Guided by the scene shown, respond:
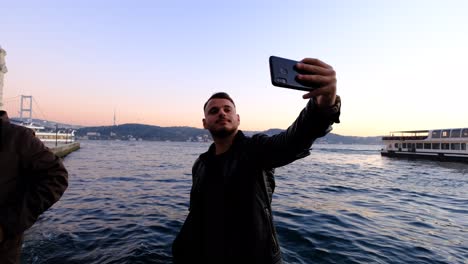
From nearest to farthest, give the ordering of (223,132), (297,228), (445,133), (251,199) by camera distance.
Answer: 1. (251,199)
2. (223,132)
3. (297,228)
4. (445,133)

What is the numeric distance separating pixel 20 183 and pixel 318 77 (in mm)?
2945

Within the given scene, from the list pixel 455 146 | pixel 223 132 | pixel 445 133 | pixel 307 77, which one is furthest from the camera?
pixel 445 133

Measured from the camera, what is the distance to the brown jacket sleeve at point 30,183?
2.28m

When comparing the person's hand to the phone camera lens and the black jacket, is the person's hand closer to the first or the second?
the phone camera lens

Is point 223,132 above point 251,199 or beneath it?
above

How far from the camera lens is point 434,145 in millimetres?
47000

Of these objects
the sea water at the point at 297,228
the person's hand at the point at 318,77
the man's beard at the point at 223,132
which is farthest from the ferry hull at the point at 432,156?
the person's hand at the point at 318,77


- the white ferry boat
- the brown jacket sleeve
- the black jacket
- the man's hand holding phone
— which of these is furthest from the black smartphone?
the white ferry boat

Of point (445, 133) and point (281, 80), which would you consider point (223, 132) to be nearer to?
point (281, 80)

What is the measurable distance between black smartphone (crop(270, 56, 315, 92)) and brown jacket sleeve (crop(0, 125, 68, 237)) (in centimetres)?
244

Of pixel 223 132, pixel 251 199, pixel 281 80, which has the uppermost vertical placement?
pixel 281 80

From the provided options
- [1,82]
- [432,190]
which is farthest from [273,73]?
[1,82]

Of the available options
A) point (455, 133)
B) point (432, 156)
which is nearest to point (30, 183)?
point (432, 156)

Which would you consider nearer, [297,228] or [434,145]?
[297,228]
